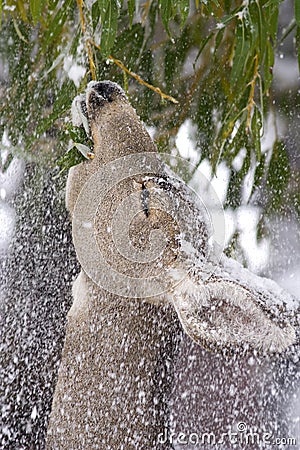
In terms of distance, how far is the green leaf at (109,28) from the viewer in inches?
30.1

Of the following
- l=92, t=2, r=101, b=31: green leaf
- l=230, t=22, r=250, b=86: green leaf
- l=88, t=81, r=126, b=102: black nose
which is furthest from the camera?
l=92, t=2, r=101, b=31: green leaf

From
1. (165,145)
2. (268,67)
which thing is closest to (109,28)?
(268,67)

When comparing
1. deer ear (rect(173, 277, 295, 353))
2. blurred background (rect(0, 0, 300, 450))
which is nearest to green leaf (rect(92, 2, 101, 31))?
blurred background (rect(0, 0, 300, 450))

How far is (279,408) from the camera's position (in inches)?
38.9

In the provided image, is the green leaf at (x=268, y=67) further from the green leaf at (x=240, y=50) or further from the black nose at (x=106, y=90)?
the black nose at (x=106, y=90)

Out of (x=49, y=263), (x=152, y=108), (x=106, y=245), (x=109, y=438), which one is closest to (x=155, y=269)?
(x=106, y=245)

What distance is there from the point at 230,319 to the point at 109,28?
0.45m

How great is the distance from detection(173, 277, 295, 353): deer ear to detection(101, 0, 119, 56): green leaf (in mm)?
396

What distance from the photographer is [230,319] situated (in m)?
0.48

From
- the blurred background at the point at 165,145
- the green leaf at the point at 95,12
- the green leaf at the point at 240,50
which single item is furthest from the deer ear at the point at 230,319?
the green leaf at the point at 95,12

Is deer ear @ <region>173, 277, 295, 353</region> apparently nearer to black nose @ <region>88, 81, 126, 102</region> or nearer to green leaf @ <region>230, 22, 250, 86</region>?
black nose @ <region>88, 81, 126, 102</region>

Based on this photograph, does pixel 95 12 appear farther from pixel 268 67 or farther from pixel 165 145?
pixel 165 145

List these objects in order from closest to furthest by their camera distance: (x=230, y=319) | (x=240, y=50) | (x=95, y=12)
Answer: (x=230, y=319)
(x=240, y=50)
(x=95, y=12)

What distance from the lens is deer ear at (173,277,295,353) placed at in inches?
18.7
